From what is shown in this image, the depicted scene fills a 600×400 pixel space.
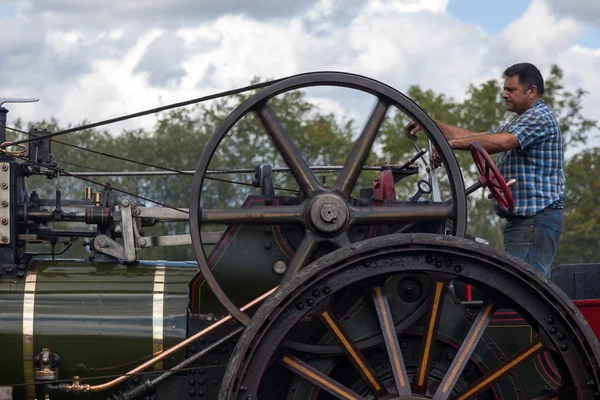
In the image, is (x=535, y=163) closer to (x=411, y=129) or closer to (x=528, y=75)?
(x=528, y=75)

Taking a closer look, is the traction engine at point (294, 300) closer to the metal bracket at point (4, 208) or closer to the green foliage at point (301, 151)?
the metal bracket at point (4, 208)

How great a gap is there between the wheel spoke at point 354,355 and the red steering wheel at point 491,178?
0.95 meters

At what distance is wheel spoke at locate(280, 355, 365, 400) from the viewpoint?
331 cm

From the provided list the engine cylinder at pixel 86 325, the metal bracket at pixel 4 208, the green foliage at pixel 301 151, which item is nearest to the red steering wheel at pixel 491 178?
the engine cylinder at pixel 86 325

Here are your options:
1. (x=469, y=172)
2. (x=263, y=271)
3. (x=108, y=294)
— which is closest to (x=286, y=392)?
(x=263, y=271)

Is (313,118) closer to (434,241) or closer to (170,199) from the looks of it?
(170,199)

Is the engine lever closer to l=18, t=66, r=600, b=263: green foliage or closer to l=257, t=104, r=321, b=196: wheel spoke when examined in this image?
l=257, t=104, r=321, b=196: wheel spoke

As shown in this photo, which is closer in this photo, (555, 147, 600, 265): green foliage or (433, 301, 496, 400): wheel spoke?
(433, 301, 496, 400): wheel spoke

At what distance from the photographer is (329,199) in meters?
3.53

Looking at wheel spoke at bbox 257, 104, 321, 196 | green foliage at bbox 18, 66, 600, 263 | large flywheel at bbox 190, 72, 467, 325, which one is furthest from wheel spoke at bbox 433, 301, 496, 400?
green foliage at bbox 18, 66, 600, 263

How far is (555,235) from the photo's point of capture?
159 inches

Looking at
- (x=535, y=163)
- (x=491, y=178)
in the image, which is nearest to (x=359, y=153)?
(x=491, y=178)

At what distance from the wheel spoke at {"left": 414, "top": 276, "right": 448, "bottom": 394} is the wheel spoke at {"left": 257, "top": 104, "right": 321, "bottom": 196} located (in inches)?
27.0

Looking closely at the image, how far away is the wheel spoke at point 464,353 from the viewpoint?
3.29 meters
